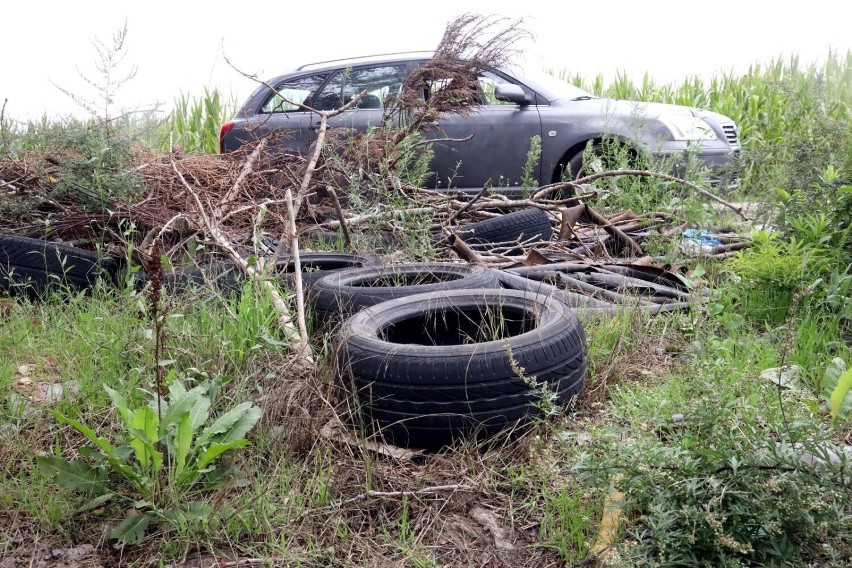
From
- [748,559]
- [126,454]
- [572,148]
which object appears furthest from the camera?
[572,148]

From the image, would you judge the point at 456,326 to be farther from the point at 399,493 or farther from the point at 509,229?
the point at 509,229

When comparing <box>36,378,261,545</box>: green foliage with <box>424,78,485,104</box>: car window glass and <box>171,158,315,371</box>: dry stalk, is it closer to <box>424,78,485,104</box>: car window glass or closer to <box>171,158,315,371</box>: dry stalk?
<box>171,158,315,371</box>: dry stalk

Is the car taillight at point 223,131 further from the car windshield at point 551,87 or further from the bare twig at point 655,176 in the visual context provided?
the bare twig at point 655,176

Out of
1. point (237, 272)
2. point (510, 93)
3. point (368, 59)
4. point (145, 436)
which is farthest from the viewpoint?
point (368, 59)

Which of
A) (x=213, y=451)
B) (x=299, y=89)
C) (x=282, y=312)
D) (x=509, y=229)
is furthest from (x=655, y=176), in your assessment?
(x=299, y=89)

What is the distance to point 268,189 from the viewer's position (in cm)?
625

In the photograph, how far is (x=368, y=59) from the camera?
9.45 metres

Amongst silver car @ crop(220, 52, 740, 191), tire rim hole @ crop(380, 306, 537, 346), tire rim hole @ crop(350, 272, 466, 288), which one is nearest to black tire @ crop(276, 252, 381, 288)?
tire rim hole @ crop(350, 272, 466, 288)

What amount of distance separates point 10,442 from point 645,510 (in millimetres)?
2445

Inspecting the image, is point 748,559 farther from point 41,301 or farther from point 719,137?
point 719,137

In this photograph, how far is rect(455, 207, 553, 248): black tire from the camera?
19.5 feet

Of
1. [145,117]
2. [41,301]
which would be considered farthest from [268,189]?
[41,301]

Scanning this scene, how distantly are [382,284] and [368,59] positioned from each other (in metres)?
5.70

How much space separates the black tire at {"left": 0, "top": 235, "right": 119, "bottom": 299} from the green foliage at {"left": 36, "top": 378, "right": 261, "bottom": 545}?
8.01 ft
